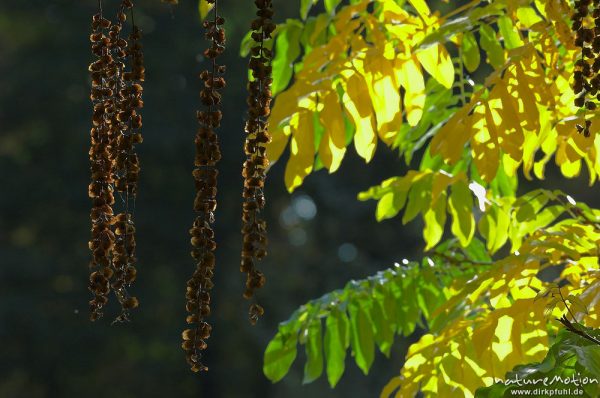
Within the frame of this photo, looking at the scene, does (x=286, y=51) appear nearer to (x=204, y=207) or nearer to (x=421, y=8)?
(x=421, y=8)

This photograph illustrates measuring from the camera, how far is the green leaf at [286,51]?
108 inches

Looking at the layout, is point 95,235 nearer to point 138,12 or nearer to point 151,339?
point 151,339

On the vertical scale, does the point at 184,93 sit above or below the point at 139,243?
above

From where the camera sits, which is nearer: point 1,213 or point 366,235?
point 1,213

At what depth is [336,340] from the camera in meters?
2.97

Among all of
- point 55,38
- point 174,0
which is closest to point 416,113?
point 174,0

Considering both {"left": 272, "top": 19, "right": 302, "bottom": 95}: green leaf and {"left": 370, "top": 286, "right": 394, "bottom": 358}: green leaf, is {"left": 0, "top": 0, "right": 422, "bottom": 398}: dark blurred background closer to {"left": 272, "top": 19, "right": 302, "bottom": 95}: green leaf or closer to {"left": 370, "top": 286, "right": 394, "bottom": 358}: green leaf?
{"left": 370, "top": 286, "right": 394, "bottom": 358}: green leaf

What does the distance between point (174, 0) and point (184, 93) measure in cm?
1333

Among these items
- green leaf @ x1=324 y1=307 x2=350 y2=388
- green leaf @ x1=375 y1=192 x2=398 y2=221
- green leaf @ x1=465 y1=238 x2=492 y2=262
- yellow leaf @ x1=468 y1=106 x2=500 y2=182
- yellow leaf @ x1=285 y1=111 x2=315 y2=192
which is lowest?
green leaf @ x1=324 y1=307 x2=350 y2=388

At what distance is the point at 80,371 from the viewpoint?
1430 cm

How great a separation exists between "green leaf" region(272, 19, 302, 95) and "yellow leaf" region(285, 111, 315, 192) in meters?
0.51

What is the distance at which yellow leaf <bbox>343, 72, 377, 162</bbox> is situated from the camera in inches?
84.4

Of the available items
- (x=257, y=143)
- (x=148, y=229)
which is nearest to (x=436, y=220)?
(x=257, y=143)

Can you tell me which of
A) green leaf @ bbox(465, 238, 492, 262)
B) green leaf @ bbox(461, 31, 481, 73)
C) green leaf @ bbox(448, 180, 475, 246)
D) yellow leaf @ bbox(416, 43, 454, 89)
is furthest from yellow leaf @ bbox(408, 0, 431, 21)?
green leaf @ bbox(465, 238, 492, 262)
